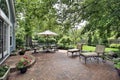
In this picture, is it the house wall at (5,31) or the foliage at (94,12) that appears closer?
the foliage at (94,12)

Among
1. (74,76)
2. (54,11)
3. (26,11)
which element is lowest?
(74,76)

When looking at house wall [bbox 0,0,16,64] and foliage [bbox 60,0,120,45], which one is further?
house wall [bbox 0,0,16,64]

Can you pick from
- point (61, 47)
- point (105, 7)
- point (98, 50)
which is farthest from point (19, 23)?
point (105, 7)

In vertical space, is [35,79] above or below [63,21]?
below

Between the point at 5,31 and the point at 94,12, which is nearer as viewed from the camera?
the point at 94,12

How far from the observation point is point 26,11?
16.8 m

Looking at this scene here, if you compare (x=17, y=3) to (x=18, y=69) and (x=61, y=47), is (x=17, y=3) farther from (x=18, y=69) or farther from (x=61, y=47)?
(x=18, y=69)

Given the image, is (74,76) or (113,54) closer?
(74,76)

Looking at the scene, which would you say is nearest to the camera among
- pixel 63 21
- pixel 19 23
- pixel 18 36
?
pixel 63 21

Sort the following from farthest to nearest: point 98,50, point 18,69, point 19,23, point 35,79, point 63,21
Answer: point 19,23 → point 63,21 → point 98,50 → point 18,69 → point 35,79

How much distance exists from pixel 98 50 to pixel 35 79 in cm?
515

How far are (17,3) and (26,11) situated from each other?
4.81 feet

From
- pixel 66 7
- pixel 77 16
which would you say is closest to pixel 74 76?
pixel 77 16

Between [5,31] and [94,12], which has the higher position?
[94,12]
